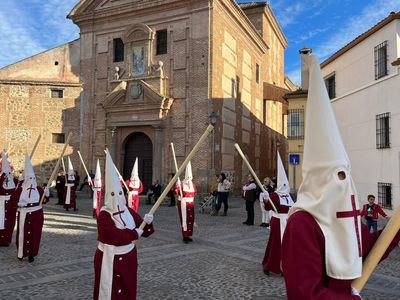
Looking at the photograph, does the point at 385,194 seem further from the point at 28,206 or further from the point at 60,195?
the point at 60,195

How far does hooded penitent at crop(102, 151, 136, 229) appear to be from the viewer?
4445mm

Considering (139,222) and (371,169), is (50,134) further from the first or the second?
(139,222)

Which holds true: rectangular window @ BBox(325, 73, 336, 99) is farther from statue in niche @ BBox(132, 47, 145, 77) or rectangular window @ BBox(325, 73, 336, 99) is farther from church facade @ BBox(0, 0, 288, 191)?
statue in niche @ BBox(132, 47, 145, 77)

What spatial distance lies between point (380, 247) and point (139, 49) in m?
20.7

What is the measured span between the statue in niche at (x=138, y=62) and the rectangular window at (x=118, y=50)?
108cm

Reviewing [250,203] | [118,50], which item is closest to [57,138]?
[118,50]

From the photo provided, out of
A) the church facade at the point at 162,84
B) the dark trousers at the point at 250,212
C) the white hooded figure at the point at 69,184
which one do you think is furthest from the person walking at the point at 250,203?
the white hooded figure at the point at 69,184

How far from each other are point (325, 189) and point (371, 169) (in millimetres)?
15455

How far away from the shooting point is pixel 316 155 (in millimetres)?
2232

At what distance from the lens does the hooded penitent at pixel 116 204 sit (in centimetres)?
445

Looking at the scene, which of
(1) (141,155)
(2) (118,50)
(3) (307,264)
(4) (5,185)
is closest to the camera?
(3) (307,264)

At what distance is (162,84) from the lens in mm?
20359

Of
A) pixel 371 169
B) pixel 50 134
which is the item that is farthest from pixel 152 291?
pixel 50 134

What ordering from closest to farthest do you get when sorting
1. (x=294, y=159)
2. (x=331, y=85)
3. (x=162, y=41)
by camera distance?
(x=294, y=159), (x=331, y=85), (x=162, y=41)
